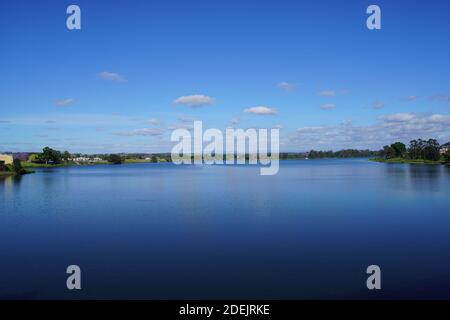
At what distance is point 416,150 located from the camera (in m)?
107

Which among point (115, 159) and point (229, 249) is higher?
point (115, 159)

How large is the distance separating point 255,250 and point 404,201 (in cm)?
1732

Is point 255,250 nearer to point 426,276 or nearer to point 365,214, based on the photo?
point 426,276

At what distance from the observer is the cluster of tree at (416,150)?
95.6m

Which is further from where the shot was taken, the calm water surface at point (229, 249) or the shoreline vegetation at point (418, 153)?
the shoreline vegetation at point (418, 153)

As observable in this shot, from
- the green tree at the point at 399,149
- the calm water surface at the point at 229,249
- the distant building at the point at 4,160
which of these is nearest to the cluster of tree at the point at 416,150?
the green tree at the point at 399,149

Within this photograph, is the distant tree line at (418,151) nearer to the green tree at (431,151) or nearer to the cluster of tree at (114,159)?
the green tree at (431,151)

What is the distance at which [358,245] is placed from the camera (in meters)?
Answer: 15.6

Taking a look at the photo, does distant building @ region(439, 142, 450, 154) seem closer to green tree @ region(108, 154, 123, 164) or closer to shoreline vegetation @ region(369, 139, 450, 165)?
shoreline vegetation @ region(369, 139, 450, 165)

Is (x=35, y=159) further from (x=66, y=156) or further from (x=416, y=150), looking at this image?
(x=416, y=150)

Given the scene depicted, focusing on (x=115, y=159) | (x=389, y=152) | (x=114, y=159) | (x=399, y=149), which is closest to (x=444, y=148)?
(x=389, y=152)

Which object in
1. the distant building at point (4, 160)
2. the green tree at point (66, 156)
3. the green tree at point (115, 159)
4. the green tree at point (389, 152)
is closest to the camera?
the distant building at point (4, 160)

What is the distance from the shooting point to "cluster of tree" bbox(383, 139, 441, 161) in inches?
3762

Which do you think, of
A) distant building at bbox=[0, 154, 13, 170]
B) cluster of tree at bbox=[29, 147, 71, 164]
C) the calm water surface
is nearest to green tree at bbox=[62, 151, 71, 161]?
cluster of tree at bbox=[29, 147, 71, 164]
